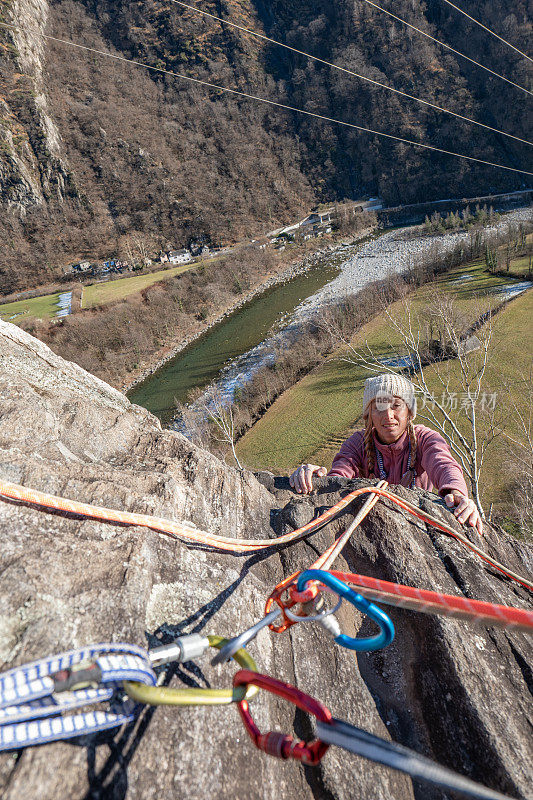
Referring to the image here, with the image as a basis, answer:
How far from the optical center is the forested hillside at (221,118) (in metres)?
88.8

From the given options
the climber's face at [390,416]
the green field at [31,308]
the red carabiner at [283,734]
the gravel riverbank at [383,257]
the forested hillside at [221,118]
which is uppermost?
the forested hillside at [221,118]

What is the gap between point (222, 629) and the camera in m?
1.96

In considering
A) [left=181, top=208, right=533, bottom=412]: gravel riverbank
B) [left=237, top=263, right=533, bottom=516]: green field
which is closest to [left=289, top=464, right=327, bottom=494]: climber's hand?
[left=237, top=263, right=533, bottom=516]: green field

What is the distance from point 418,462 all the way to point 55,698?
2.96m

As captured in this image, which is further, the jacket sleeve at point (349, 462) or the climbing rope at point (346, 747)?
the jacket sleeve at point (349, 462)

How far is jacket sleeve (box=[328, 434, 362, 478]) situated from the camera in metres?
3.57

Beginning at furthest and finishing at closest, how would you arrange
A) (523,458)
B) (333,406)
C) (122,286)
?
(122,286), (333,406), (523,458)

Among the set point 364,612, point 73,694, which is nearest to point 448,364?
point 364,612

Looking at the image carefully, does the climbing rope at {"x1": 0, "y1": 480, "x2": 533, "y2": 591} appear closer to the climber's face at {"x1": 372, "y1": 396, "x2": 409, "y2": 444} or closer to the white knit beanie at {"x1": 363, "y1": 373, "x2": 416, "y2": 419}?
the climber's face at {"x1": 372, "y1": 396, "x2": 409, "y2": 444}

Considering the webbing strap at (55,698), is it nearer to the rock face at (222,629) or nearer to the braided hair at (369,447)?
the rock face at (222,629)

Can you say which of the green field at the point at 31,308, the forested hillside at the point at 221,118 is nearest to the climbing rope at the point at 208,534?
the green field at the point at 31,308

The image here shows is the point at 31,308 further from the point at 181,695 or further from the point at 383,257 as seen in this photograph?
the point at 181,695

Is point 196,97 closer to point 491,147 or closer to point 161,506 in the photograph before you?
point 491,147

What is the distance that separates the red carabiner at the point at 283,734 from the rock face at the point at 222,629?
458mm
